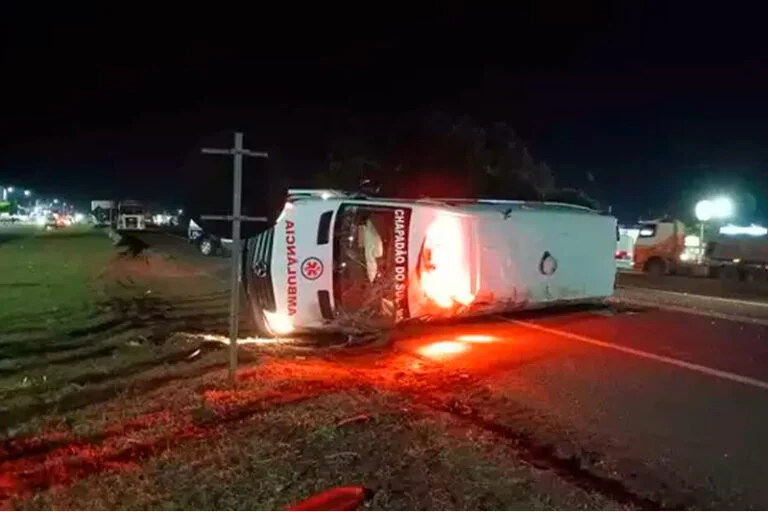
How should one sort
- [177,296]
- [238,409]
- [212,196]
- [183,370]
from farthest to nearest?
[177,296], [183,370], [212,196], [238,409]

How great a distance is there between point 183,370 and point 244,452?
12.0 feet

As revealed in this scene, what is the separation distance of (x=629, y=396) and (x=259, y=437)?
3896 millimetres

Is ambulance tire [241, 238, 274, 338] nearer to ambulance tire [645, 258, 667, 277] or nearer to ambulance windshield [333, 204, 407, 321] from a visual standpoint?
ambulance windshield [333, 204, 407, 321]

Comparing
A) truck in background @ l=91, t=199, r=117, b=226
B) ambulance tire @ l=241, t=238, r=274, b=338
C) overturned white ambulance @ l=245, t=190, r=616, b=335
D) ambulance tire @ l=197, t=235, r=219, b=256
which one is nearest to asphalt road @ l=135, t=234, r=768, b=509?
overturned white ambulance @ l=245, t=190, r=616, b=335

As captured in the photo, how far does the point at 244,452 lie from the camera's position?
5996 mm

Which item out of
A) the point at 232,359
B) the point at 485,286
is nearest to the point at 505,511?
the point at 232,359

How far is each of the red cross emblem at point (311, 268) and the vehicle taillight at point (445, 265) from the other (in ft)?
4.98

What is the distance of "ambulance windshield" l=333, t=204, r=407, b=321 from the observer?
38.4 ft

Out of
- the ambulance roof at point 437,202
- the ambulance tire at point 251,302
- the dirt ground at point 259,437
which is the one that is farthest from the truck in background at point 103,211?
the dirt ground at point 259,437

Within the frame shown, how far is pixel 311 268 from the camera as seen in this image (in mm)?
11414

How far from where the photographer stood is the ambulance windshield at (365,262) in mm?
11719

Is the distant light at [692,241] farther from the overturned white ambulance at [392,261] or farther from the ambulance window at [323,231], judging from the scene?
the ambulance window at [323,231]

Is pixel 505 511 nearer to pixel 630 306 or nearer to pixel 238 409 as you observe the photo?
pixel 238 409

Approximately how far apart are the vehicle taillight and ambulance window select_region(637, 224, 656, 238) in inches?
→ 910
